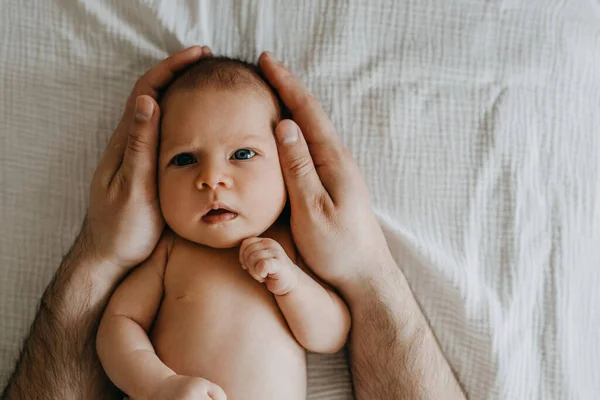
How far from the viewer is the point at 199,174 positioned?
1.22m

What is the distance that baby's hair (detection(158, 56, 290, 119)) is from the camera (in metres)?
1.28

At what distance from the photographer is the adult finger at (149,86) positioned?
4.49 feet

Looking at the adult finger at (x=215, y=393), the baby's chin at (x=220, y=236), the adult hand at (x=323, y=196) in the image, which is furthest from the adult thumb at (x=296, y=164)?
the adult finger at (x=215, y=393)

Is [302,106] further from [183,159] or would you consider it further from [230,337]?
[230,337]

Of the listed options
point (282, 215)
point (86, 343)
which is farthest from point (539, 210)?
point (86, 343)

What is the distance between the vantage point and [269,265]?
115 centimetres

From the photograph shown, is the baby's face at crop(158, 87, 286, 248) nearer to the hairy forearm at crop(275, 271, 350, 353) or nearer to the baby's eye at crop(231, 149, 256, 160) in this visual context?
the baby's eye at crop(231, 149, 256, 160)

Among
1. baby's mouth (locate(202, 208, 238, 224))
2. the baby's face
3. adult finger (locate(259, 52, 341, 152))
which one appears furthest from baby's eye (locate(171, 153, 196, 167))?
adult finger (locate(259, 52, 341, 152))

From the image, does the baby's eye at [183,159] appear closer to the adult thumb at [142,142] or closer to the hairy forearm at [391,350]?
the adult thumb at [142,142]

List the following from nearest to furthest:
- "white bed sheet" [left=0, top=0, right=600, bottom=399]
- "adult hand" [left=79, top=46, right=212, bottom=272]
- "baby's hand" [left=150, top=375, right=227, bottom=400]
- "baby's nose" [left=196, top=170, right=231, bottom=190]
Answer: "baby's hand" [left=150, top=375, right=227, bottom=400] → "baby's nose" [left=196, top=170, right=231, bottom=190] → "adult hand" [left=79, top=46, right=212, bottom=272] → "white bed sheet" [left=0, top=0, right=600, bottom=399]

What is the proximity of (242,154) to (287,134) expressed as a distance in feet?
0.30

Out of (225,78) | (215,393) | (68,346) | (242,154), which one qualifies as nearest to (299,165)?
(242,154)

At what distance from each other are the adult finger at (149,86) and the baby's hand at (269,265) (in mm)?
346

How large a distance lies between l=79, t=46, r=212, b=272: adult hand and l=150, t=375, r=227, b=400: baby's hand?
0.99ft
